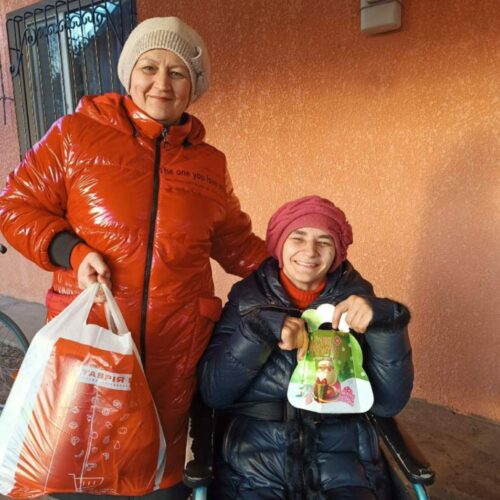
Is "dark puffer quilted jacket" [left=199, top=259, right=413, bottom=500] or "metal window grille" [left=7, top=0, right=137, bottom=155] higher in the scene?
"metal window grille" [left=7, top=0, right=137, bottom=155]

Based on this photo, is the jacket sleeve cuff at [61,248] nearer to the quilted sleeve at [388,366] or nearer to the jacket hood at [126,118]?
the jacket hood at [126,118]

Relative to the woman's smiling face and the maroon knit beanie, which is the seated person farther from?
the woman's smiling face

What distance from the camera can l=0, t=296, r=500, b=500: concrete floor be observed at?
Result: 205cm

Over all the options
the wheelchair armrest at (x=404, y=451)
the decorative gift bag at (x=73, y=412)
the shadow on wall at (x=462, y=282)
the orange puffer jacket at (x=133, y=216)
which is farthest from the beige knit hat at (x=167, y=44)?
the shadow on wall at (x=462, y=282)

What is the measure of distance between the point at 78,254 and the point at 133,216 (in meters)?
0.18

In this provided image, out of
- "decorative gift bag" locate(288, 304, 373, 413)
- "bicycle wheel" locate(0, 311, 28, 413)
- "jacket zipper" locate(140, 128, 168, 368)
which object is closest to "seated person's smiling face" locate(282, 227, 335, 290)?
"decorative gift bag" locate(288, 304, 373, 413)

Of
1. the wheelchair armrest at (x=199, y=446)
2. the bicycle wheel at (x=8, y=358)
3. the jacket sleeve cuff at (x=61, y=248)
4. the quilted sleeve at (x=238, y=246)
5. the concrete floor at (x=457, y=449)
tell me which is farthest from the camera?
the bicycle wheel at (x=8, y=358)

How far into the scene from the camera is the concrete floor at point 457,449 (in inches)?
80.6

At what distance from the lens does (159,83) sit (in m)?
1.32

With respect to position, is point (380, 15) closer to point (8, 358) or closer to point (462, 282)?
point (462, 282)

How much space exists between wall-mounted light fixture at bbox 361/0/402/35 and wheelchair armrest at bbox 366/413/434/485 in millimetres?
1833

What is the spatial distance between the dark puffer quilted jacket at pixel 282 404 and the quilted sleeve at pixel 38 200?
577mm

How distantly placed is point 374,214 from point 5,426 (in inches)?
79.6

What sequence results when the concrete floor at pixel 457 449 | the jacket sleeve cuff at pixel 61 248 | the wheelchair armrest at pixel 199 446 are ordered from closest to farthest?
the wheelchair armrest at pixel 199 446, the jacket sleeve cuff at pixel 61 248, the concrete floor at pixel 457 449
